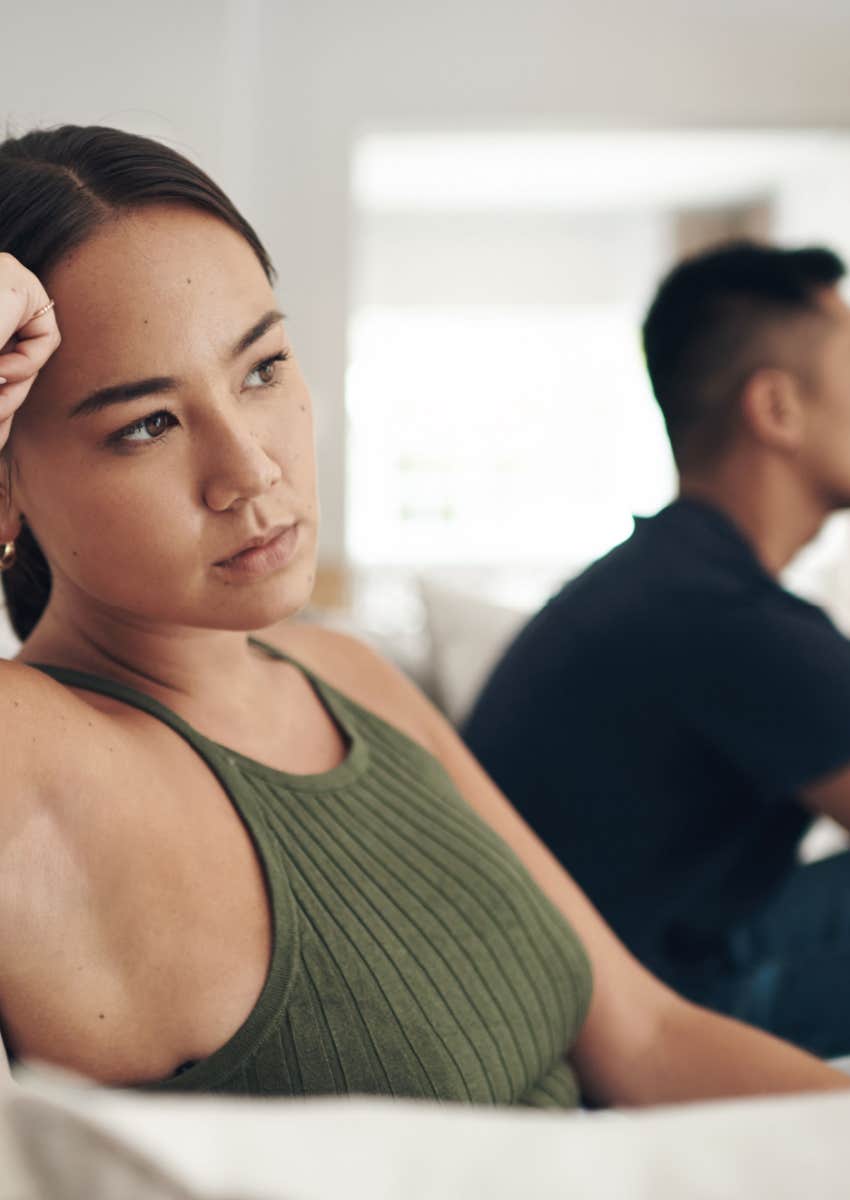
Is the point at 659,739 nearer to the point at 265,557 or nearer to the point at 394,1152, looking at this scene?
the point at 265,557

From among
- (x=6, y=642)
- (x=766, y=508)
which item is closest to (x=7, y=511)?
(x=6, y=642)

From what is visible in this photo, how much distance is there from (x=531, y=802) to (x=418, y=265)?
7977 mm

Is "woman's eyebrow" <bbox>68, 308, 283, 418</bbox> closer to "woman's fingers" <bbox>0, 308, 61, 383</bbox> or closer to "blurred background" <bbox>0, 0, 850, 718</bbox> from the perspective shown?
"woman's fingers" <bbox>0, 308, 61, 383</bbox>

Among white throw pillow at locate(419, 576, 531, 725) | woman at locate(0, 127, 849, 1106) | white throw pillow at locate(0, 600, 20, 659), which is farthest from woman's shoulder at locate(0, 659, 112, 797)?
white throw pillow at locate(419, 576, 531, 725)

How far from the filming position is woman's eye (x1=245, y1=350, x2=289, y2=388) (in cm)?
91

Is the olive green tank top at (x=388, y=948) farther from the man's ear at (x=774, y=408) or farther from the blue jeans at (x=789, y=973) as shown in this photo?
the man's ear at (x=774, y=408)

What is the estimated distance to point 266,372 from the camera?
3.02 feet

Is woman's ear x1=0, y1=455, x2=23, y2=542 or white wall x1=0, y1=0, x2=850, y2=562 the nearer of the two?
woman's ear x1=0, y1=455, x2=23, y2=542

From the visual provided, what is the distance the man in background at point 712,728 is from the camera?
4.93ft

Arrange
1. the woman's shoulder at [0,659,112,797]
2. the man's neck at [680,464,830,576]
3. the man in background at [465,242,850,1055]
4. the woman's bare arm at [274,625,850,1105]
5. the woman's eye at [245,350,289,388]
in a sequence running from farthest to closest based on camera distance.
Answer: the man's neck at [680,464,830,576]
the man in background at [465,242,850,1055]
the woman's bare arm at [274,625,850,1105]
the woman's eye at [245,350,289,388]
the woman's shoulder at [0,659,112,797]

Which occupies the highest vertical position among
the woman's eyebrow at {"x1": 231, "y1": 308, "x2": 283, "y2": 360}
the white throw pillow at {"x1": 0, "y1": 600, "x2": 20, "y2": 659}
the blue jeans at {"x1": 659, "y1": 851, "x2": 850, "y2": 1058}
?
the woman's eyebrow at {"x1": 231, "y1": 308, "x2": 283, "y2": 360}

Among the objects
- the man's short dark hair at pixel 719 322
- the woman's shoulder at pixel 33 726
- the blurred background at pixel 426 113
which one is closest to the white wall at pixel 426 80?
the blurred background at pixel 426 113

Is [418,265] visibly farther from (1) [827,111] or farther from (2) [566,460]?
(1) [827,111]

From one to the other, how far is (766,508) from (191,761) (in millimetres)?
1242
